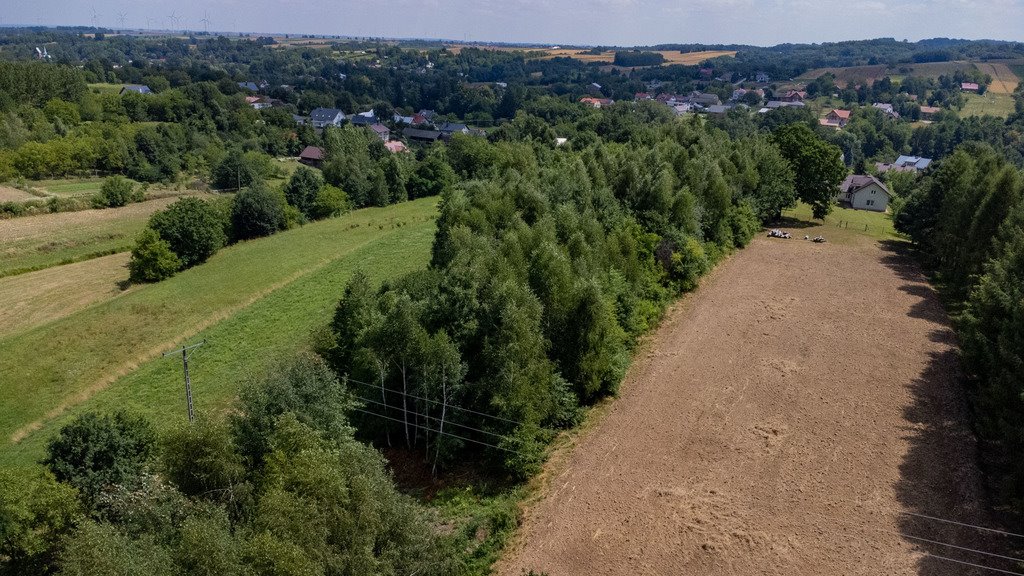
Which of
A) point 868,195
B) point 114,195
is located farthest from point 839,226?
point 114,195

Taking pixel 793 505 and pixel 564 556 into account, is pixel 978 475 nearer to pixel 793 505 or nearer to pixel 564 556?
pixel 793 505

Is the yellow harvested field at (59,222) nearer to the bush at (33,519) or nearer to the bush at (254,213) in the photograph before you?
the bush at (254,213)

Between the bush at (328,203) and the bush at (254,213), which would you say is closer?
the bush at (254,213)

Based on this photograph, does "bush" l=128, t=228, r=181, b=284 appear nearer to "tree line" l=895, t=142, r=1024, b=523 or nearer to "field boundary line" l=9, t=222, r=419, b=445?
"field boundary line" l=9, t=222, r=419, b=445

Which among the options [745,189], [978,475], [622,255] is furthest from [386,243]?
[978,475]

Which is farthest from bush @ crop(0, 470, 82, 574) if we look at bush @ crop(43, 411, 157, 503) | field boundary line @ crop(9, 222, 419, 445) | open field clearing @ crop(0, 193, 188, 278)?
open field clearing @ crop(0, 193, 188, 278)

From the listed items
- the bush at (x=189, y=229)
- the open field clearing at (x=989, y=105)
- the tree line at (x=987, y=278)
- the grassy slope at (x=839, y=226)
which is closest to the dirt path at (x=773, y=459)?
the tree line at (x=987, y=278)
